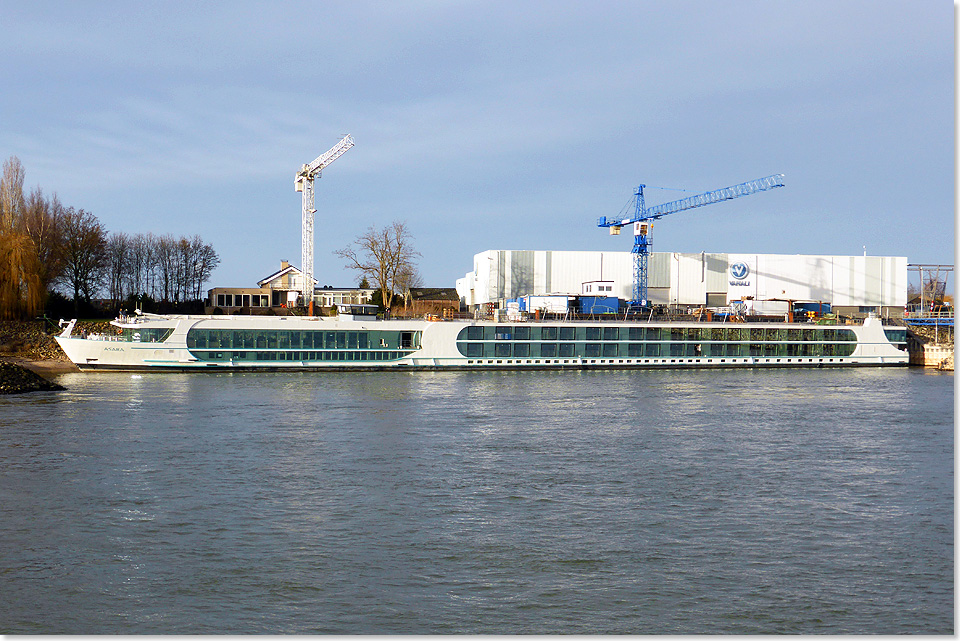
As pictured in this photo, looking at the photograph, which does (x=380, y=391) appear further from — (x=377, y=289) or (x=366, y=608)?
(x=377, y=289)

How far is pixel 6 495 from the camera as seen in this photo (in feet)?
68.0

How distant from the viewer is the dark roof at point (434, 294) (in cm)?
11219

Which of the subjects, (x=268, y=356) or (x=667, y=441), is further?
(x=268, y=356)

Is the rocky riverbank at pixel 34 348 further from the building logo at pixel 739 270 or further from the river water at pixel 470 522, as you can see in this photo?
the building logo at pixel 739 270

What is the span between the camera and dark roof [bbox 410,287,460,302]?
4417 inches

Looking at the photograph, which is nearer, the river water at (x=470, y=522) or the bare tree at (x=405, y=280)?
the river water at (x=470, y=522)

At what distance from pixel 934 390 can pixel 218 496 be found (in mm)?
45563

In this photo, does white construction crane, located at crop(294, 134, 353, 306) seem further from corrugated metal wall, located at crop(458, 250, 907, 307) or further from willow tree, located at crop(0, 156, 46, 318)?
willow tree, located at crop(0, 156, 46, 318)

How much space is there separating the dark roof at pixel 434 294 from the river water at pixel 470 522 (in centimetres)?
7526

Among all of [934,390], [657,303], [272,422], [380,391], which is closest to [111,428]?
[272,422]

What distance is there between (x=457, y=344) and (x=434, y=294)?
55.5 metres

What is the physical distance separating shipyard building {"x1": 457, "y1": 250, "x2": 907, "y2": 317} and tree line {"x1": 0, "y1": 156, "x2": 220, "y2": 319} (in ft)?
122

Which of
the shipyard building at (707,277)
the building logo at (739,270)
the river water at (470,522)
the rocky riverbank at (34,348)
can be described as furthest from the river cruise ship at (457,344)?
the shipyard building at (707,277)

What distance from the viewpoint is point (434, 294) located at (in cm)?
→ 11725
